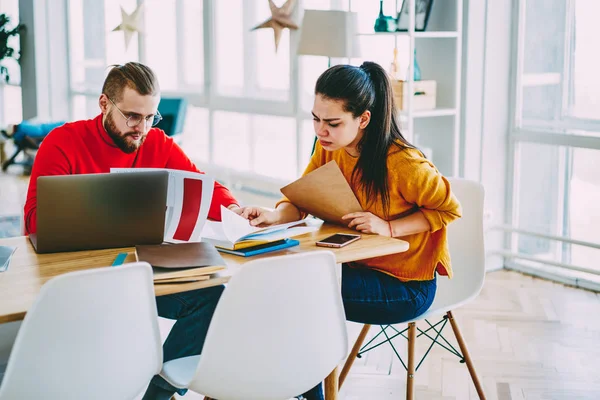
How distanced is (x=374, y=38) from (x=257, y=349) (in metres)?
3.43

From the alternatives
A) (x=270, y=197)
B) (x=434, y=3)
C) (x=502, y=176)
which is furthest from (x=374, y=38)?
(x=270, y=197)

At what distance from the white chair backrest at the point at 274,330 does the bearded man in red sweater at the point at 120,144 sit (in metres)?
0.49

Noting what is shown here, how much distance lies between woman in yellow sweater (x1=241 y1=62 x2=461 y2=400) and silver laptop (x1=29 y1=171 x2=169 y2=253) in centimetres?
41

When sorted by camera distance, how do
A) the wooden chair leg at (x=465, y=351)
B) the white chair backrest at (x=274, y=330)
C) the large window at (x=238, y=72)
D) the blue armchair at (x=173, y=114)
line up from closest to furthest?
the white chair backrest at (x=274, y=330), the wooden chair leg at (x=465, y=351), the large window at (x=238, y=72), the blue armchair at (x=173, y=114)

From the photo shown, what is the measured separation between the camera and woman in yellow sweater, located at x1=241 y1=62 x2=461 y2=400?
7.79 ft

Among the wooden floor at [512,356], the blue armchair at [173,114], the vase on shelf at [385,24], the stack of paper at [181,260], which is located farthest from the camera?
the blue armchair at [173,114]

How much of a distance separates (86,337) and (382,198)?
3.56 feet

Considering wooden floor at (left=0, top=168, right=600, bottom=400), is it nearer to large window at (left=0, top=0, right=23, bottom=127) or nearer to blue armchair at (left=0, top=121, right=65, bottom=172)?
blue armchair at (left=0, top=121, right=65, bottom=172)

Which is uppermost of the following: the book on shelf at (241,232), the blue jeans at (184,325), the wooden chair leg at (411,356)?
the book on shelf at (241,232)

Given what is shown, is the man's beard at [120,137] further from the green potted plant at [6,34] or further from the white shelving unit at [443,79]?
the green potted plant at [6,34]

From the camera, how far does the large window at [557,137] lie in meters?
4.20

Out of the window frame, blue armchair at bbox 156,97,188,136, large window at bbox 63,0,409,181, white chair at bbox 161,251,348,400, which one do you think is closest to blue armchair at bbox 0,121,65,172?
large window at bbox 63,0,409,181

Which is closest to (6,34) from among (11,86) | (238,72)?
(11,86)

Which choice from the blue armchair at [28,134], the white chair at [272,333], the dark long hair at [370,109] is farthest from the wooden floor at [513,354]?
the blue armchair at [28,134]
